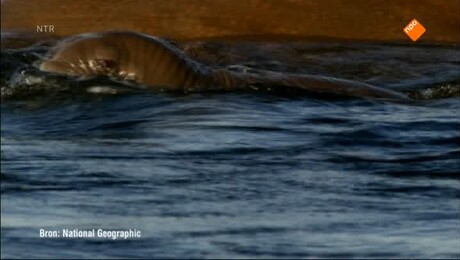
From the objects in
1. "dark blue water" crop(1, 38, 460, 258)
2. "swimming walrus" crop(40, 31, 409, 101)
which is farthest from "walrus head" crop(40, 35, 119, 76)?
"dark blue water" crop(1, 38, 460, 258)

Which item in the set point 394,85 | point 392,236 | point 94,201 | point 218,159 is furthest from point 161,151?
point 394,85

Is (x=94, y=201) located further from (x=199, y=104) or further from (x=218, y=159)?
(x=199, y=104)

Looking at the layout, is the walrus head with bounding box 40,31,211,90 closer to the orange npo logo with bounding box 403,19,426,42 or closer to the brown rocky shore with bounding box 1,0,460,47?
the brown rocky shore with bounding box 1,0,460,47

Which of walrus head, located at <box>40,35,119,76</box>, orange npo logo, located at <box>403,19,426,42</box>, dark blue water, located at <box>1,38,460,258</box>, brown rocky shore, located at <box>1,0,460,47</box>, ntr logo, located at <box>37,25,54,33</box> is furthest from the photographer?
orange npo logo, located at <box>403,19,426,42</box>

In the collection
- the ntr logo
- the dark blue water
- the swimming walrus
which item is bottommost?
the dark blue water

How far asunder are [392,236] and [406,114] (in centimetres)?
342

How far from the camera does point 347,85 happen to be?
9.98 meters

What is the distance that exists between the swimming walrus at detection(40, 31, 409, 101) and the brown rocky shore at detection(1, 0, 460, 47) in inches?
78.8

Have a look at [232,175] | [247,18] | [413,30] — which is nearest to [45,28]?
[247,18]

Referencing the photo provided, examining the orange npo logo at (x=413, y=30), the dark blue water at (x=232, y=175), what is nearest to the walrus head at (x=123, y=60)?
the dark blue water at (x=232, y=175)

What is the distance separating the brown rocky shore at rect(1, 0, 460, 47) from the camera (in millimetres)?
11609

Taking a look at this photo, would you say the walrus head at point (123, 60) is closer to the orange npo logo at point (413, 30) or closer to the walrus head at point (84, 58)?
the walrus head at point (84, 58)

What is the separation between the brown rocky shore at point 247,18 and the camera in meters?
11.6

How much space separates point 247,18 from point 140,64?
2621mm
